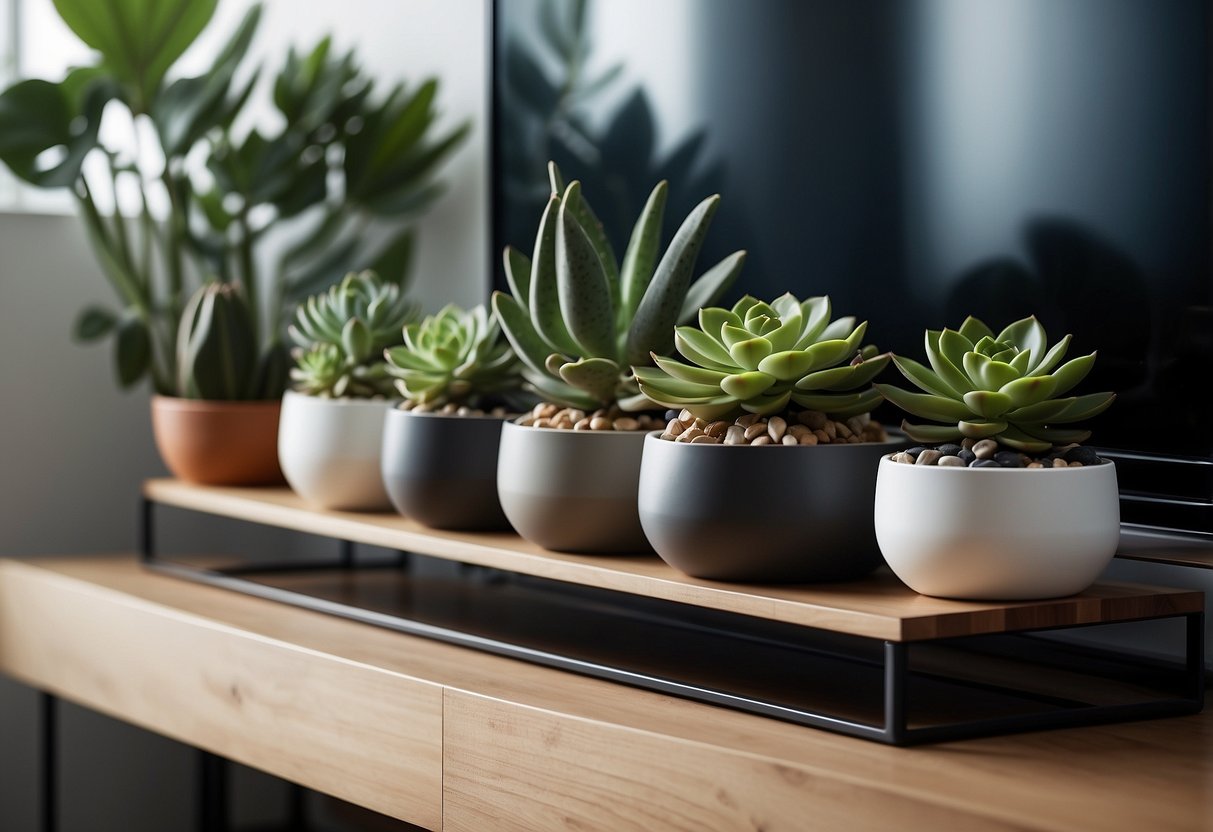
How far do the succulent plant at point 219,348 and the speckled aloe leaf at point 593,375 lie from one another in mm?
680

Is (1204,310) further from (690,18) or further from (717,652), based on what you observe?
(690,18)

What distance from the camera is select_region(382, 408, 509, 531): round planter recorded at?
4.24 ft

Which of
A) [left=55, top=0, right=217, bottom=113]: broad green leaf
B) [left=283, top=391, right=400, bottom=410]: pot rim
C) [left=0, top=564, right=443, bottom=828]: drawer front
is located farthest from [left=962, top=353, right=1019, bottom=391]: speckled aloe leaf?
[left=55, top=0, right=217, bottom=113]: broad green leaf

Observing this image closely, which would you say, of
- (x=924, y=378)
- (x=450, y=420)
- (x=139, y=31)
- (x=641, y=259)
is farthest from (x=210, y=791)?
(x=924, y=378)

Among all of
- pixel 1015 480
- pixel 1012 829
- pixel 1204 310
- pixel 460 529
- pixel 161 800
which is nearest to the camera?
pixel 1012 829

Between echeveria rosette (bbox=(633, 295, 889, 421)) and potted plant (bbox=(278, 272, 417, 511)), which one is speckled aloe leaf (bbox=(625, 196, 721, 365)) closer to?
echeveria rosette (bbox=(633, 295, 889, 421))

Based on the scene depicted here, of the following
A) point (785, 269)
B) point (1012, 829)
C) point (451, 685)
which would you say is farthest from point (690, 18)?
point (1012, 829)

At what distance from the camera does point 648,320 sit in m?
1.16

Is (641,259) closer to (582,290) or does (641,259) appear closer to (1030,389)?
(582,290)

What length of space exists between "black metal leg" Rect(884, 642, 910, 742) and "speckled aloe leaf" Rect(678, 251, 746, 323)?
1.22ft

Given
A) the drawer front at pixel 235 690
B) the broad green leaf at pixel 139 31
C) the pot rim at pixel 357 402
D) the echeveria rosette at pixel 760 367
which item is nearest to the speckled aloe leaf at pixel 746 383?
the echeveria rosette at pixel 760 367

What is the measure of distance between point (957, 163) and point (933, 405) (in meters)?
0.31

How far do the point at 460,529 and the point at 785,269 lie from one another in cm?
37

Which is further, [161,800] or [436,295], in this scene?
[161,800]
